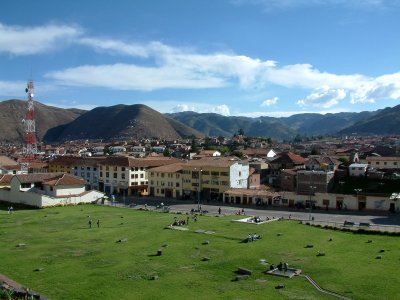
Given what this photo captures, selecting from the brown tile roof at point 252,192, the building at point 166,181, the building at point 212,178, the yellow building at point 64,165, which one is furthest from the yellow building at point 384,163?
the yellow building at point 64,165

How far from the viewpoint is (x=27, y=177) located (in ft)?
257

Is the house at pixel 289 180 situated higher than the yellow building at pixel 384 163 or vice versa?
the yellow building at pixel 384 163

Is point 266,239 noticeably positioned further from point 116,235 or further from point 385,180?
point 385,180

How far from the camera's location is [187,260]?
37.3 meters

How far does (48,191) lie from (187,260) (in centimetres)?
4533

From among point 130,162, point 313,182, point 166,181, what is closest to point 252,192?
point 313,182

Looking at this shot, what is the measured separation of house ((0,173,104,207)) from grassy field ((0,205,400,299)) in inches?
699

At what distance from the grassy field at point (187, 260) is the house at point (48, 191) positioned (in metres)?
17.7

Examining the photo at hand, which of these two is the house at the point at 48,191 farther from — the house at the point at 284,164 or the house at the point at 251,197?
the house at the point at 284,164

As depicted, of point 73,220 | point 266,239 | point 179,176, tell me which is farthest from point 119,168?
point 266,239

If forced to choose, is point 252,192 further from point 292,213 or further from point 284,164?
point 284,164

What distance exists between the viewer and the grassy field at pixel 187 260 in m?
29.8

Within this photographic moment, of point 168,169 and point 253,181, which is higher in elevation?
point 168,169

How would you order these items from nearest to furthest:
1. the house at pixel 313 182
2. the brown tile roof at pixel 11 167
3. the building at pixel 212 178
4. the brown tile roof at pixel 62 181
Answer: the house at pixel 313 182 → the brown tile roof at pixel 62 181 → the building at pixel 212 178 → the brown tile roof at pixel 11 167
